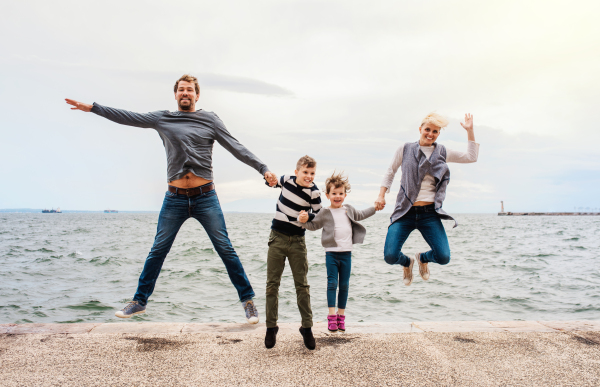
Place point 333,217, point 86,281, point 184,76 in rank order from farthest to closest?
point 86,281, point 184,76, point 333,217

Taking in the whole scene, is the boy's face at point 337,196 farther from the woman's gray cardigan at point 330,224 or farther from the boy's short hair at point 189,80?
the boy's short hair at point 189,80

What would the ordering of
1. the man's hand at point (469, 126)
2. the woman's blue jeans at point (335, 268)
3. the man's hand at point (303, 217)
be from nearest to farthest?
the man's hand at point (303, 217), the woman's blue jeans at point (335, 268), the man's hand at point (469, 126)

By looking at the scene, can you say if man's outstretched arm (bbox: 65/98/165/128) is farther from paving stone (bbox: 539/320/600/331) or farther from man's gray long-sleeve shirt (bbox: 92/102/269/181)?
paving stone (bbox: 539/320/600/331)

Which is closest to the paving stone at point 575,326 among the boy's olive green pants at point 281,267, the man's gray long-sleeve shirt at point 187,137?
the boy's olive green pants at point 281,267

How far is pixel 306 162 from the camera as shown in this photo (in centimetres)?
387

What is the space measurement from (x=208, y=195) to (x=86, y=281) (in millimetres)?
12017

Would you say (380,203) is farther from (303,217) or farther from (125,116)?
(125,116)

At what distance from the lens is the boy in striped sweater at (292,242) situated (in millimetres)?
3826

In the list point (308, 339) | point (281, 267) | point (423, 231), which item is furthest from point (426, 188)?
point (308, 339)

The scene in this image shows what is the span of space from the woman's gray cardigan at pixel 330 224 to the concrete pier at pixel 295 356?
3.11 feet

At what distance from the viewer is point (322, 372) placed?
3.23 m

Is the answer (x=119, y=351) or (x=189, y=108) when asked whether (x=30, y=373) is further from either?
(x=189, y=108)

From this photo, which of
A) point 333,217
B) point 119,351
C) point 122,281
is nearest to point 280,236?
point 333,217

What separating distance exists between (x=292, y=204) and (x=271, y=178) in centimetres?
→ 37
